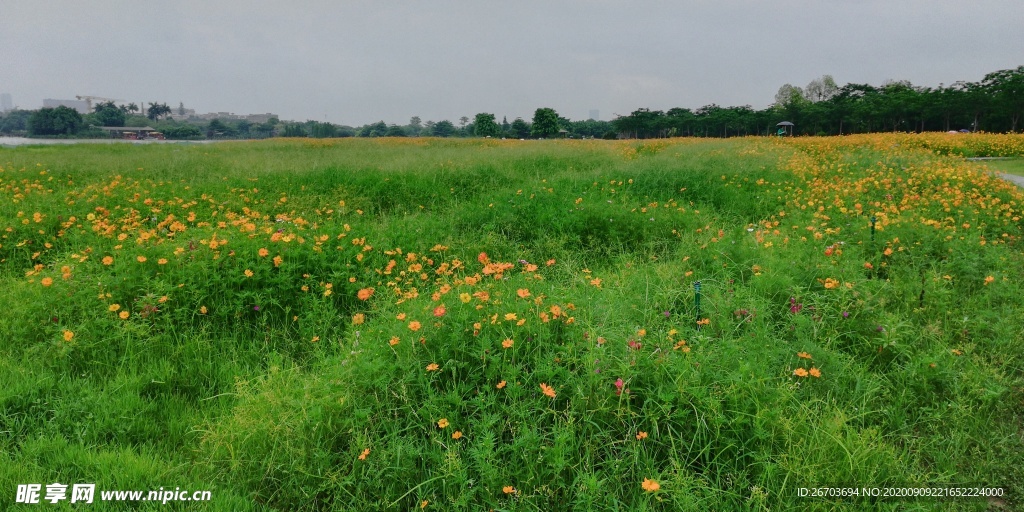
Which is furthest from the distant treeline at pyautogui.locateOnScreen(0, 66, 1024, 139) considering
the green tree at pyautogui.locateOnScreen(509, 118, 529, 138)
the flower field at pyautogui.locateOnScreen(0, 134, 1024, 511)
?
the flower field at pyautogui.locateOnScreen(0, 134, 1024, 511)

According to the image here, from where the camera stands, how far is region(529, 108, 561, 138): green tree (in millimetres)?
69188

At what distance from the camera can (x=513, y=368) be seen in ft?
7.39

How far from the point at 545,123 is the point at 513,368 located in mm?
69939

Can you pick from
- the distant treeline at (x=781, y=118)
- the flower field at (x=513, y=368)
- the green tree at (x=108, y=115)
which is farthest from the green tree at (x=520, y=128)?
the flower field at (x=513, y=368)

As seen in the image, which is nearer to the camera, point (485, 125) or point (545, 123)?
point (485, 125)

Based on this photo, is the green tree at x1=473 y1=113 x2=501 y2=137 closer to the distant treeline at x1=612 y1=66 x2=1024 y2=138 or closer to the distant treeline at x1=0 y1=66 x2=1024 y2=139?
the distant treeline at x1=0 y1=66 x2=1024 y2=139

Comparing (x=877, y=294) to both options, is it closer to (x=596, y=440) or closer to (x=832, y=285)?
(x=832, y=285)

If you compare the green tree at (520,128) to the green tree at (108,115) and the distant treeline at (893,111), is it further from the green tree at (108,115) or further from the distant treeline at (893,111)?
the green tree at (108,115)

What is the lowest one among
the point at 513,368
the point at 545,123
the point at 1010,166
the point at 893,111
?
the point at 513,368

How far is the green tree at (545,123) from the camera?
6919cm

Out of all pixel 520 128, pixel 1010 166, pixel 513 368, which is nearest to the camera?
pixel 513 368

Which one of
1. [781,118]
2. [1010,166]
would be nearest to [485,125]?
[781,118]

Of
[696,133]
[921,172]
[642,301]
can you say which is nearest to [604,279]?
[642,301]

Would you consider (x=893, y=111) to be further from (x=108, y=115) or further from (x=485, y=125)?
(x=108, y=115)
